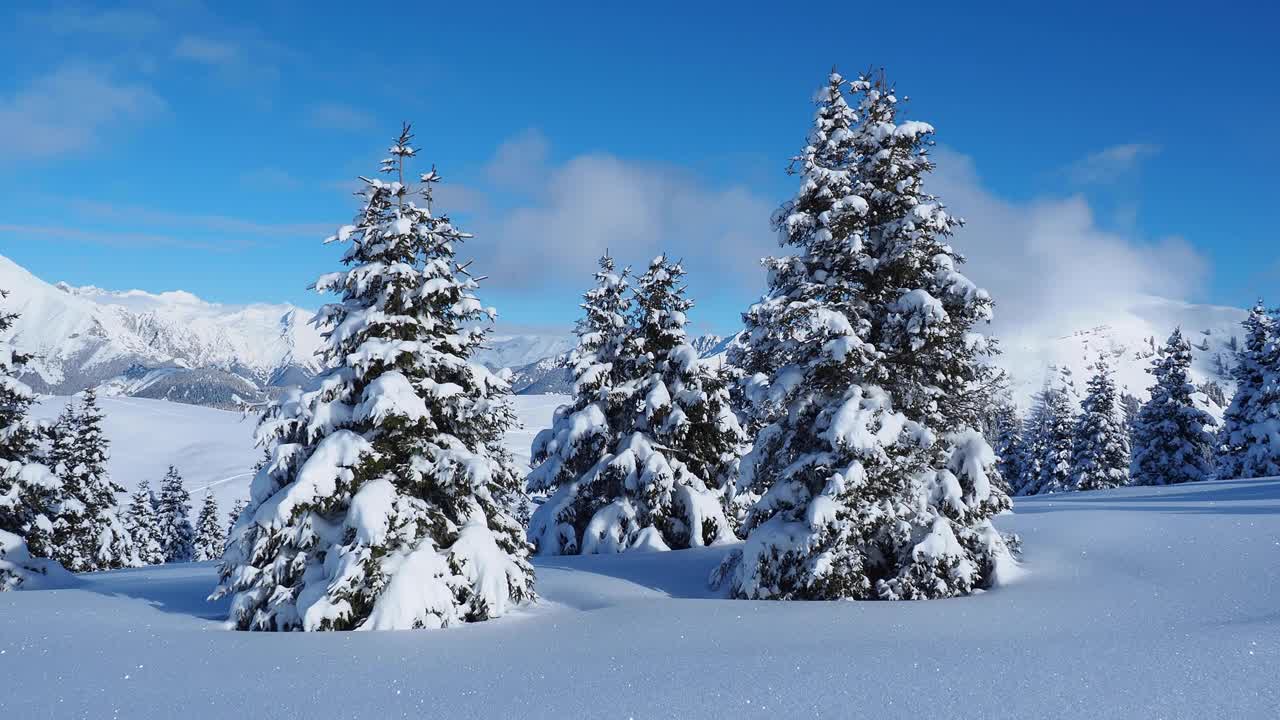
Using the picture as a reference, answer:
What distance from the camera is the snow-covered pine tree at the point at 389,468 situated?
12938mm

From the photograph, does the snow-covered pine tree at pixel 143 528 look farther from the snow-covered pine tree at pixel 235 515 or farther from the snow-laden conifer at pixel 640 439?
the snow-laden conifer at pixel 640 439

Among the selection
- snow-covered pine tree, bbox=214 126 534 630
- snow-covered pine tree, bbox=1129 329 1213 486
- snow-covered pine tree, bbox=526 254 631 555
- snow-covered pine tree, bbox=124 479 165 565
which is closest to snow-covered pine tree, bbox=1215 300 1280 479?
snow-covered pine tree, bbox=1129 329 1213 486

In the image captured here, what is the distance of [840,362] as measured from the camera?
49.0 feet

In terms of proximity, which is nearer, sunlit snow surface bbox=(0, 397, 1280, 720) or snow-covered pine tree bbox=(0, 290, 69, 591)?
sunlit snow surface bbox=(0, 397, 1280, 720)

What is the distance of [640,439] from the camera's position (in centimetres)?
2453

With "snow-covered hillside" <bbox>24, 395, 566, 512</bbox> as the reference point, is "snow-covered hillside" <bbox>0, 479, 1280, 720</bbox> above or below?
above

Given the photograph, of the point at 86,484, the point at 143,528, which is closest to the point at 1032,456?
the point at 86,484

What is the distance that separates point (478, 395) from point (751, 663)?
26.1 feet

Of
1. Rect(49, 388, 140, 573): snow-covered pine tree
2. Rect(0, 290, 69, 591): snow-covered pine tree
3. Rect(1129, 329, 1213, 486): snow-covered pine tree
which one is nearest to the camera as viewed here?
Rect(0, 290, 69, 591): snow-covered pine tree

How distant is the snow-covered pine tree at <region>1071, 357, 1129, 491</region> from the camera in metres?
47.6

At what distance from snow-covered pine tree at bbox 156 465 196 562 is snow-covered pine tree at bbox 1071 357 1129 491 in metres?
70.1

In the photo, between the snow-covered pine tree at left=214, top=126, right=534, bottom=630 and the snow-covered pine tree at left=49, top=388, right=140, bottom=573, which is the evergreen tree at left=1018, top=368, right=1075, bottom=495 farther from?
the snow-covered pine tree at left=49, top=388, right=140, bottom=573

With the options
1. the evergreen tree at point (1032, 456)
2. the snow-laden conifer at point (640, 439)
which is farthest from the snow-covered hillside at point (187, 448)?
the snow-laden conifer at point (640, 439)

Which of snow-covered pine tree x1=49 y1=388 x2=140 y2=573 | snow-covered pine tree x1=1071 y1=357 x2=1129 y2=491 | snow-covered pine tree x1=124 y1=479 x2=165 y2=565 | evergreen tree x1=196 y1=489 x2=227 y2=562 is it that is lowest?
evergreen tree x1=196 y1=489 x2=227 y2=562
